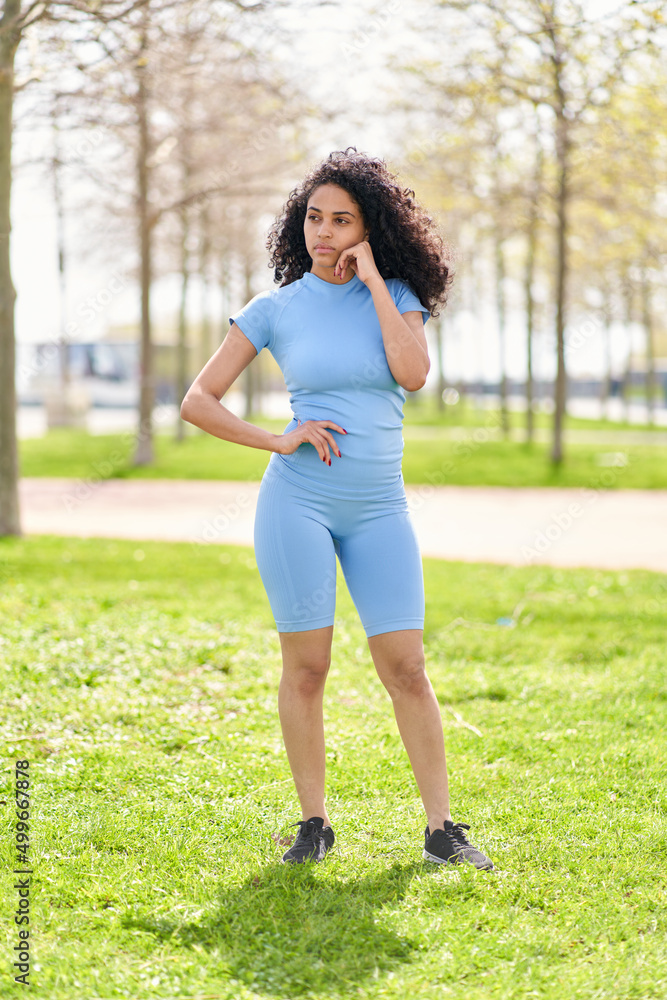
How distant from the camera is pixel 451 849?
290 cm

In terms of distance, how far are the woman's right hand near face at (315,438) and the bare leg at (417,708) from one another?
0.55 metres

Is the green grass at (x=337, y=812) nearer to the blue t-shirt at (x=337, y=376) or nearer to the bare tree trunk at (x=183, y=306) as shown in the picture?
the blue t-shirt at (x=337, y=376)

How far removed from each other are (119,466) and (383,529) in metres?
12.6

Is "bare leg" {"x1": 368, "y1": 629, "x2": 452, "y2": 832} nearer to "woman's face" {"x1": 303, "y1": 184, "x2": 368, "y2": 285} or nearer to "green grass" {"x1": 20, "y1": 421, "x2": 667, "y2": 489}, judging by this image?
"woman's face" {"x1": 303, "y1": 184, "x2": 368, "y2": 285}

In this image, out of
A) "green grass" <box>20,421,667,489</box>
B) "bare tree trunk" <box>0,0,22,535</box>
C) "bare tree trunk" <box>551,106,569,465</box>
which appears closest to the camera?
"bare tree trunk" <box>0,0,22,535</box>

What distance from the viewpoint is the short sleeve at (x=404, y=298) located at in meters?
2.87

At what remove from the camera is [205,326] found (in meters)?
26.6

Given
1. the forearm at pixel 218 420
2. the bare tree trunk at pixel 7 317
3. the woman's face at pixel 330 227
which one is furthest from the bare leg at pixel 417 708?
the bare tree trunk at pixel 7 317

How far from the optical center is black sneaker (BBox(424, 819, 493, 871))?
2881 mm

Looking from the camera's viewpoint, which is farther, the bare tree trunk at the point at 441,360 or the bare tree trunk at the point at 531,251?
the bare tree trunk at the point at 441,360

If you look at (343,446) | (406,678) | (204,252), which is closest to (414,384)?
(343,446)

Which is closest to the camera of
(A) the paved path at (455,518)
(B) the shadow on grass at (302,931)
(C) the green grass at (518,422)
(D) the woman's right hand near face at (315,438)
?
(B) the shadow on grass at (302,931)

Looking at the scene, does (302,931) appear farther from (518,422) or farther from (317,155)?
(518,422)

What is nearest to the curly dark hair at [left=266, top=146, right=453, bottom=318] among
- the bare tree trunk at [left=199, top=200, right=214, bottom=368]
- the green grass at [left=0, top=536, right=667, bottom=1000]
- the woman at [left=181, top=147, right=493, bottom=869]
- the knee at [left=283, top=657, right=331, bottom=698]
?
the woman at [left=181, top=147, right=493, bottom=869]
